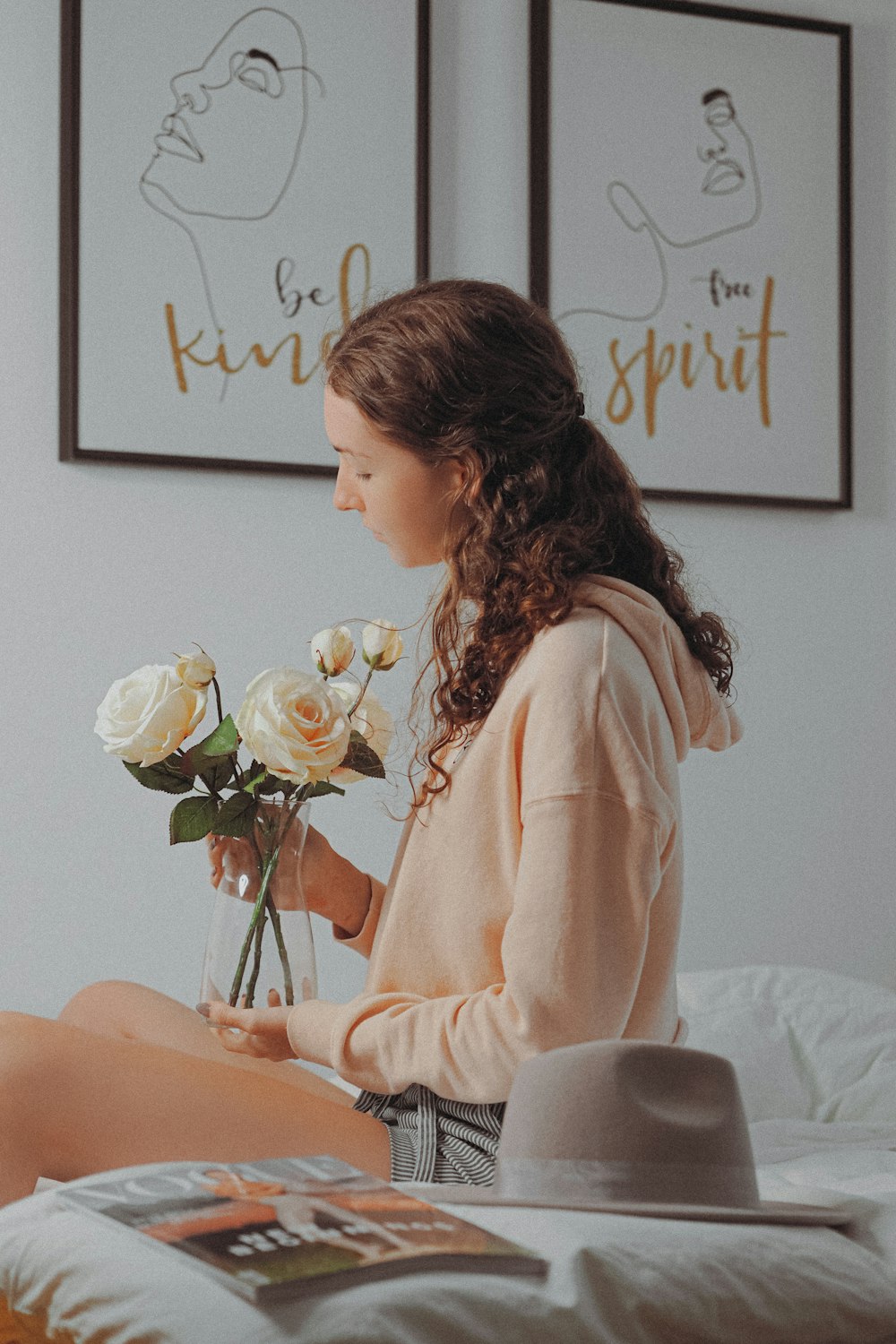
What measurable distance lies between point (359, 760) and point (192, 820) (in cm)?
15

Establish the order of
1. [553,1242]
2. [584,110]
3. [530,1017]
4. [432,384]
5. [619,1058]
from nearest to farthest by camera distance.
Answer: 1. [553,1242]
2. [619,1058]
3. [530,1017]
4. [432,384]
5. [584,110]

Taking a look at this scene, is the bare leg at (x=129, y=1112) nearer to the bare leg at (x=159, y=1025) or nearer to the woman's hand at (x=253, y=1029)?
the woman's hand at (x=253, y=1029)

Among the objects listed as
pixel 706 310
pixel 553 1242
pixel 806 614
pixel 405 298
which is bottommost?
pixel 553 1242

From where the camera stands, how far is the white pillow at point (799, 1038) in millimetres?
1832

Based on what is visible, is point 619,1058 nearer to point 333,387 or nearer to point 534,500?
point 534,500

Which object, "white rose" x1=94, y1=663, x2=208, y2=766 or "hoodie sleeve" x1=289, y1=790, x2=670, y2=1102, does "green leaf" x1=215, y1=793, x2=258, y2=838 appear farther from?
"hoodie sleeve" x1=289, y1=790, x2=670, y2=1102

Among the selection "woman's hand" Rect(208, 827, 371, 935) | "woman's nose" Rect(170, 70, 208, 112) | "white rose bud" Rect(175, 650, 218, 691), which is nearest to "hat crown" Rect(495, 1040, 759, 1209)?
"woman's hand" Rect(208, 827, 371, 935)

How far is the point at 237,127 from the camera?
7.61ft

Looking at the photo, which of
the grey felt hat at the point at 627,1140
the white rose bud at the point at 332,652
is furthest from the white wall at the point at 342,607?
the grey felt hat at the point at 627,1140

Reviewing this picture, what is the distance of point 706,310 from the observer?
8.43ft

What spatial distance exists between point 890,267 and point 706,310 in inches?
14.9

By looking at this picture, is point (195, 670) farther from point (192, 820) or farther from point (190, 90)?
point (190, 90)

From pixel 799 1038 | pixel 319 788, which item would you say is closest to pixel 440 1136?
pixel 319 788

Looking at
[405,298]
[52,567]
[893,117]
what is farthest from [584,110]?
[405,298]
